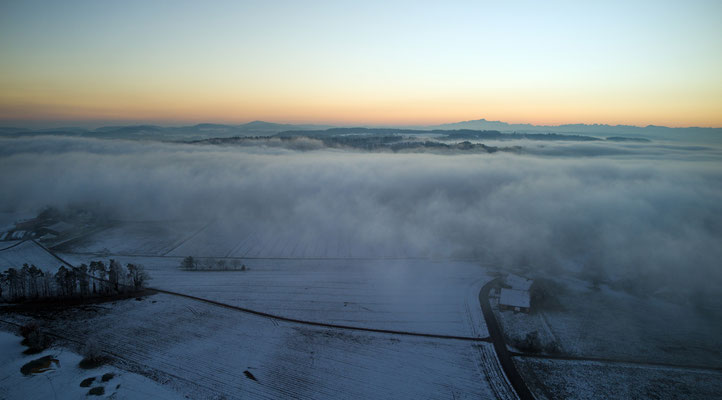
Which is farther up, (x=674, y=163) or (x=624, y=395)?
(x=674, y=163)

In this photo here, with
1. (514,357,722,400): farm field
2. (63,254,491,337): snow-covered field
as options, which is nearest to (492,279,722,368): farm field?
(514,357,722,400): farm field

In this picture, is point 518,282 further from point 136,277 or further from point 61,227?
point 61,227

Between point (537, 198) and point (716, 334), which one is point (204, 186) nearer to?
point (537, 198)

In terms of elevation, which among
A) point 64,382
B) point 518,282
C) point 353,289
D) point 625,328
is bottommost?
point 353,289

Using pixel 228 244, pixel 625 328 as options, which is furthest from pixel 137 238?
pixel 625 328

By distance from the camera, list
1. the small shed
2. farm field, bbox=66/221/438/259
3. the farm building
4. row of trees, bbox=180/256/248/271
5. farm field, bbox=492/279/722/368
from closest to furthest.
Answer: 1. farm field, bbox=492/279/722/368
2. the small shed
3. the farm building
4. row of trees, bbox=180/256/248/271
5. farm field, bbox=66/221/438/259

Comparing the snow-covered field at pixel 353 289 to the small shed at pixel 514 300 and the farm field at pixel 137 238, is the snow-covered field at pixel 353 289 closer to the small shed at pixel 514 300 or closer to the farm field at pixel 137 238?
the small shed at pixel 514 300

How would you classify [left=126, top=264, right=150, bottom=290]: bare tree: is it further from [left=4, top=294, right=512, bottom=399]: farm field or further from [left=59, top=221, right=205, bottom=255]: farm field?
[left=59, top=221, right=205, bottom=255]: farm field

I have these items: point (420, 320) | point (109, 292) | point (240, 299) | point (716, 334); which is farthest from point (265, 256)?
point (716, 334)
